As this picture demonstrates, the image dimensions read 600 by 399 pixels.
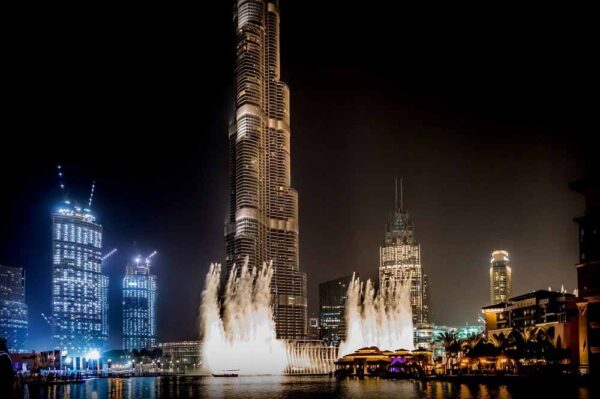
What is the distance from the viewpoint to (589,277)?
87.2 meters

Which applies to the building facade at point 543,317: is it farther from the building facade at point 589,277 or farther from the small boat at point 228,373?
the small boat at point 228,373

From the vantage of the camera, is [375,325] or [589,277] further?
[375,325]

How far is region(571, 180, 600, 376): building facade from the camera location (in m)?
85.8

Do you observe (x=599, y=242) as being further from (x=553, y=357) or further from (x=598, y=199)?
(x=553, y=357)

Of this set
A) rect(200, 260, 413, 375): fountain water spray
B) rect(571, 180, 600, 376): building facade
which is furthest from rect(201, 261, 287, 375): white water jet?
rect(571, 180, 600, 376): building facade

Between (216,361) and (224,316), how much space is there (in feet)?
29.6

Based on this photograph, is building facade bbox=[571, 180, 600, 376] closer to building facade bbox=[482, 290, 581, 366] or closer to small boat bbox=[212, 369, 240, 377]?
building facade bbox=[482, 290, 581, 366]

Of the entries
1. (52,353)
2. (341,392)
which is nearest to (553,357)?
(341,392)

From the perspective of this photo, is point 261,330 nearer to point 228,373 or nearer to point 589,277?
point 228,373

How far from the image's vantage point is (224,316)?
13888 cm

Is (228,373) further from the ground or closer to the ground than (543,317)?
closer to the ground

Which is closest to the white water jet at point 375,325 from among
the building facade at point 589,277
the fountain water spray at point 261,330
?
the fountain water spray at point 261,330

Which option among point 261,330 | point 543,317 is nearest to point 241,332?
point 261,330

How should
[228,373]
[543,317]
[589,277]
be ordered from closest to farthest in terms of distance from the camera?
1. [589,277]
2. [228,373]
3. [543,317]
